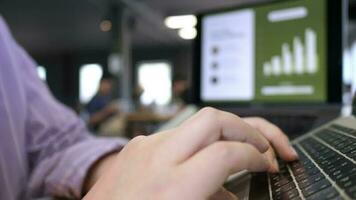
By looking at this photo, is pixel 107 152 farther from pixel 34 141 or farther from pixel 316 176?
pixel 316 176

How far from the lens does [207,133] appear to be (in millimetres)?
262

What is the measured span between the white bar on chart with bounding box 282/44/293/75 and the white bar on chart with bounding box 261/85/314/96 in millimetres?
30

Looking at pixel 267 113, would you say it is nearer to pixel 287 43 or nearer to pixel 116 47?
pixel 287 43

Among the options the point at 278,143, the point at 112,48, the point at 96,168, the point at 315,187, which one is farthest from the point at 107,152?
the point at 112,48

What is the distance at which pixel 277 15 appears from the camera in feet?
2.78

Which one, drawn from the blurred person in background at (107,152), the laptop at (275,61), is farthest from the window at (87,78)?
the blurred person in background at (107,152)

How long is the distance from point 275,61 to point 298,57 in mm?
52

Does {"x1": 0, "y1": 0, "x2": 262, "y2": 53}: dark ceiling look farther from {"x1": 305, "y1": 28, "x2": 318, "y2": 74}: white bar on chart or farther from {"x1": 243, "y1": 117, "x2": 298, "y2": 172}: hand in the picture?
{"x1": 243, "y1": 117, "x2": 298, "y2": 172}: hand

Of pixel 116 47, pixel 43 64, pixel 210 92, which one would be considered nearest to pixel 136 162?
pixel 210 92

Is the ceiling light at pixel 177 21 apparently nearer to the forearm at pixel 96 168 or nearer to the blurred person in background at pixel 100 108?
the blurred person in background at pixel 100 108

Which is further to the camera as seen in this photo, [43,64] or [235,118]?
[43,64]

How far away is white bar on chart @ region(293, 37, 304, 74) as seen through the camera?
2.61 ft

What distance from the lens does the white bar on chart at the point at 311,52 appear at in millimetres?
775

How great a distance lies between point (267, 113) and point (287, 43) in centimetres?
14
